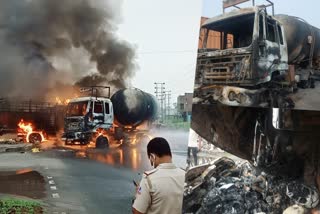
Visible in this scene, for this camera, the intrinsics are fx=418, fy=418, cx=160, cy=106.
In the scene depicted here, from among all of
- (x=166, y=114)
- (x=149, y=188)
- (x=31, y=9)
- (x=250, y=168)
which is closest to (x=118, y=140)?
(x=166, y=114)

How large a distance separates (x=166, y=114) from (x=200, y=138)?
60cm

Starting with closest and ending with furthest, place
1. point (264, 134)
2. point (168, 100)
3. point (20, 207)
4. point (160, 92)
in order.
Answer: point (264, 134), point (168, 100), point (160, 92), point (20, 207)

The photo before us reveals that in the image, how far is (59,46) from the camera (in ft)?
7.61

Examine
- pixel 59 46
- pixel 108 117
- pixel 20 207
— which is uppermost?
pixel 59 46

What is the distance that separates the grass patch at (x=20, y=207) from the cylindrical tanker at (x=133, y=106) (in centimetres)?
64

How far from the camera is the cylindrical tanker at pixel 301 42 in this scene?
1196mm

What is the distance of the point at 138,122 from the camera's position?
2184 mm

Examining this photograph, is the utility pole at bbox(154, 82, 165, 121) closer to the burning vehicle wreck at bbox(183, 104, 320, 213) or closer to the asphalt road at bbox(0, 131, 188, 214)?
the asphalt road at bbox(0, 131, 188, 214)

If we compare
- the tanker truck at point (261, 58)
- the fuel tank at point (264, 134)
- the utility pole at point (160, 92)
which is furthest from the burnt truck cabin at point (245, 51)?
the utility pole at point (160, 92)

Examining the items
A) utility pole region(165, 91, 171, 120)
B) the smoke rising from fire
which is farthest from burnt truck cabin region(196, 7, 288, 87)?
the smoke rising from fire

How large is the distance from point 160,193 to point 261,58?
2.33 feet

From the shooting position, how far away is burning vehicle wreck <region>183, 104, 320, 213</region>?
1237mm

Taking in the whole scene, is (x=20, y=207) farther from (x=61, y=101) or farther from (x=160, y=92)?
(x=160, y=92)

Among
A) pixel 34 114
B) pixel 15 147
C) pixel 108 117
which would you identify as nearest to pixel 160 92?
pixel 108 117
